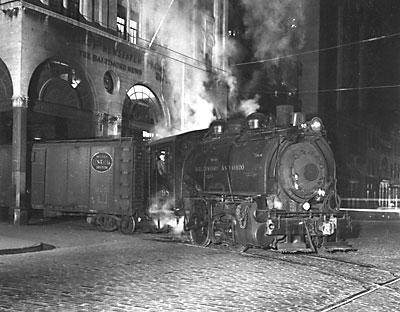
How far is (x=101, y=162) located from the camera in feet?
56.0

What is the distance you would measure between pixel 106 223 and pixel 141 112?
936 centimetres

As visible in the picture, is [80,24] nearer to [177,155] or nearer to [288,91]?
[177,155]

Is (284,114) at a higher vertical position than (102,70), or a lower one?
lower

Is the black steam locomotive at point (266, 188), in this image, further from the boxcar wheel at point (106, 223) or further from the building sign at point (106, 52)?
the building sign at point (106, 52)

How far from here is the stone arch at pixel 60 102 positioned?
2058 centimetres

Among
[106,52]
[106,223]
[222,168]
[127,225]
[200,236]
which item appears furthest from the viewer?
[106,52]

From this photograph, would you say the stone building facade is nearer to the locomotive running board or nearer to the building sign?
the building sign

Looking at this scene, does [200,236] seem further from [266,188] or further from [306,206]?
[306,206]

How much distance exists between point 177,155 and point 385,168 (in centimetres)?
3571

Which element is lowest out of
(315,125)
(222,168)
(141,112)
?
(222,168)

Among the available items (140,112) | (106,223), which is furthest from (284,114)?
(140,112)

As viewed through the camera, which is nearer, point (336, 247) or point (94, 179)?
point (336, 247)

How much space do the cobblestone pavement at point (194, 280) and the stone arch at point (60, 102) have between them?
9.65 m

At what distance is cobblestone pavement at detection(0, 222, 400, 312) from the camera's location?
20.7 feet
